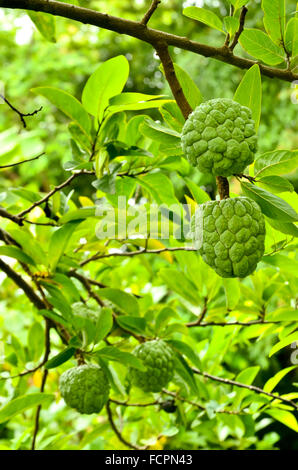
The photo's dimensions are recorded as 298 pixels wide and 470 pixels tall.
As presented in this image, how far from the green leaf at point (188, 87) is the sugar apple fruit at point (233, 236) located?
0.51ft

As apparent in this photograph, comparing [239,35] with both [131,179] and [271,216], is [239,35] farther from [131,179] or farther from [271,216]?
[131,179]

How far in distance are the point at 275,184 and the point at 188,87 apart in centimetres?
18

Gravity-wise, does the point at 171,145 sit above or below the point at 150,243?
above

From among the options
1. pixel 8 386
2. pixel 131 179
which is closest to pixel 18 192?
pixel 131 179

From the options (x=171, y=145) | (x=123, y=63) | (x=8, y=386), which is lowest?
(x=8, y=386)

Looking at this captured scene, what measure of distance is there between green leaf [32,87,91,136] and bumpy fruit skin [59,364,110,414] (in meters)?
0.48

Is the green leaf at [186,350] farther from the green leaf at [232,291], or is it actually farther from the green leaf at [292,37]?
the green leaf at [292,37]

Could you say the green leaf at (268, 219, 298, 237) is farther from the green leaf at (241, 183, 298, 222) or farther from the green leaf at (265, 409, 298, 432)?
the green leaf at (265, 409, 298, 432)

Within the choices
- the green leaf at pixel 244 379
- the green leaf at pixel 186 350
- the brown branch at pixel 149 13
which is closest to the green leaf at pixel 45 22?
the brown branch at pixel 149 13

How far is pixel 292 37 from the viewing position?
757 mm

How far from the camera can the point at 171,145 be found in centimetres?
78

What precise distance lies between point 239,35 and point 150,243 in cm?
62

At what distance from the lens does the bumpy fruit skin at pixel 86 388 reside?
1017 mm

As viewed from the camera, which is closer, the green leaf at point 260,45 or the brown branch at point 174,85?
the brown branch at point 174,85
